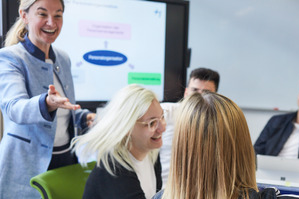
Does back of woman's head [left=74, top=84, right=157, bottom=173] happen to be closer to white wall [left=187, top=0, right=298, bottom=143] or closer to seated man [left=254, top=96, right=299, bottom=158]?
seated man [left=254, top=96, right=299, bottom=158]

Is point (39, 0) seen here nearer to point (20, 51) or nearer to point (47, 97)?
point (20, 51)

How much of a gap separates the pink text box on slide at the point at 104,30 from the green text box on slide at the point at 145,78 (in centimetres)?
28

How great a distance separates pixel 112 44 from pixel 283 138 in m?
1.33

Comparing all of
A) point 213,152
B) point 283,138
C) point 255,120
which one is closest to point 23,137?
point 213,152

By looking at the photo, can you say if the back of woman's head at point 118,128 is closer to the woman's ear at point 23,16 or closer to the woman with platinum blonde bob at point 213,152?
the woman with platinum blonde bob at point 213,152

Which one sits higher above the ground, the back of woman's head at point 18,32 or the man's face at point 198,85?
the back of woman's head at point 18,32

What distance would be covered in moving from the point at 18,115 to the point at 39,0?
52 centimetres

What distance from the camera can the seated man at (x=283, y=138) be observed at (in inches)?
88.7

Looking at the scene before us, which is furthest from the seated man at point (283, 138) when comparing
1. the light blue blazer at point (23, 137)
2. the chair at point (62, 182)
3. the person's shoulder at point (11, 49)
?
the person's shoulder at point (11, 49)

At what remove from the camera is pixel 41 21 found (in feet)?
4.93

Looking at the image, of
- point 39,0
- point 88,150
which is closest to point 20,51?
point 39,0

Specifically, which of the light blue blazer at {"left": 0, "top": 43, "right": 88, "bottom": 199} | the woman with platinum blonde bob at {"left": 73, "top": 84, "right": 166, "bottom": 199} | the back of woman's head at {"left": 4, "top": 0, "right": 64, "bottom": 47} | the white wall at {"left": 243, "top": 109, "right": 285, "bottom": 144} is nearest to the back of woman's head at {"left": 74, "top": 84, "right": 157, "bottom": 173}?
the woman with platinum blonde bob at {"left": 73, "top": 84, "right": 166, "bottom": 199}

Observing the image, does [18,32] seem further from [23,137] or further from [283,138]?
[283,138]

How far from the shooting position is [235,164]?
859 millimetres
